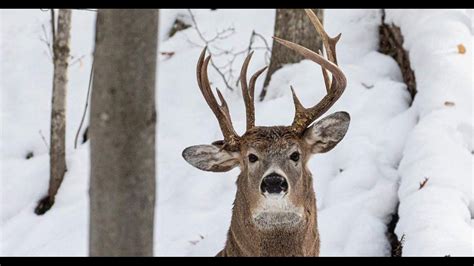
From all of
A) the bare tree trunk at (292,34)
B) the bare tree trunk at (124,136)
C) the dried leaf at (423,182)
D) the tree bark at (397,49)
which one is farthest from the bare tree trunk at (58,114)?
the bare tree trunk at (124,136)

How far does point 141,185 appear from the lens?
275 centimetres

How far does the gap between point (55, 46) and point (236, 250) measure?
4.34m

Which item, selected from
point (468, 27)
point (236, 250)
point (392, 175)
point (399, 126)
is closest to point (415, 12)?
point (468, 27)

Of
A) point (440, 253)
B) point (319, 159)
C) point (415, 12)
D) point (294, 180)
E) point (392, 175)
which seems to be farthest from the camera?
point (415, 12)

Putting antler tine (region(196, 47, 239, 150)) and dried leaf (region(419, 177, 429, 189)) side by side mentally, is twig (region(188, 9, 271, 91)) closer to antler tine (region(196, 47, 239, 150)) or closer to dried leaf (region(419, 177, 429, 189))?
dried leaf (region(419, 177, 429, 189))

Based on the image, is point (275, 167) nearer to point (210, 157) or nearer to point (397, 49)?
point (210, 157)

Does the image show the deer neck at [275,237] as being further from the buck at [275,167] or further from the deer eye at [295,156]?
the deer eye at [295,156]

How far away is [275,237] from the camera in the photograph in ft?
16.4

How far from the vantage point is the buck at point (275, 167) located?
15.9 ft

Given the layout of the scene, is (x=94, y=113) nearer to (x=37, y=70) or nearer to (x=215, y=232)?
(x=215, y=232)

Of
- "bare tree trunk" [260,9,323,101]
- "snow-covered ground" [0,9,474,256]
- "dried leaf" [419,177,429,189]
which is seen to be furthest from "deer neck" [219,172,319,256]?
"bare tree trunk" [260,9,323,101]

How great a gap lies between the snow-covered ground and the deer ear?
124 centimetres

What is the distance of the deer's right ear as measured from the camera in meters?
5.16

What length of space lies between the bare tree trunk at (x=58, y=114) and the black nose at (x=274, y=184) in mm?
4518
